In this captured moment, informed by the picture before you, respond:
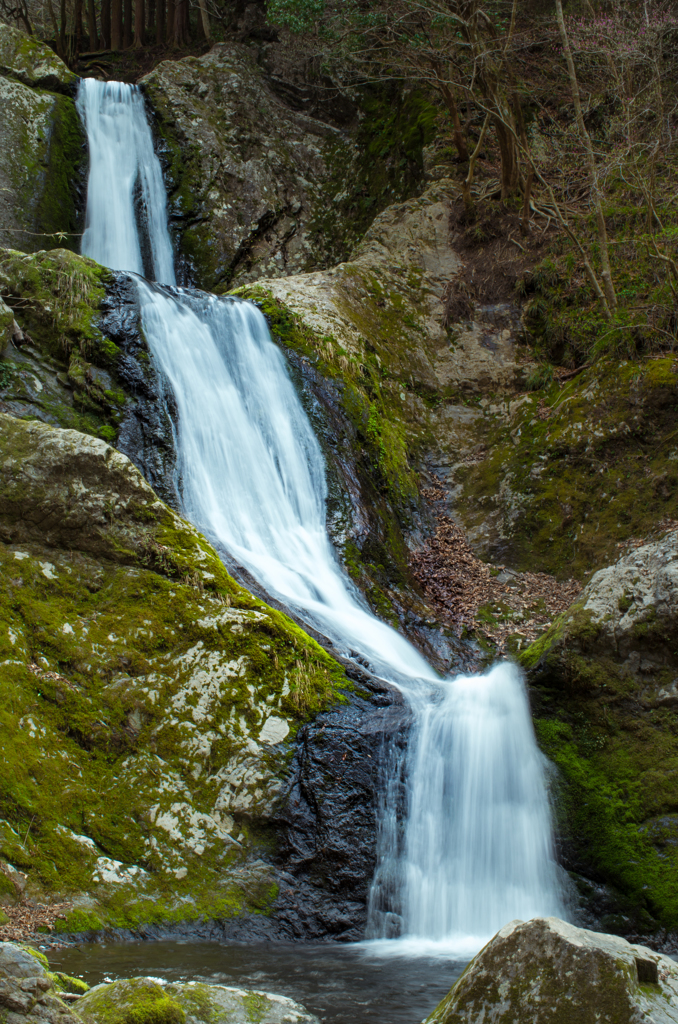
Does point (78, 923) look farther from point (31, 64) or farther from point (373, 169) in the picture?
point (31, 64)

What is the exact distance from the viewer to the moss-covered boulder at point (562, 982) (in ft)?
7.79

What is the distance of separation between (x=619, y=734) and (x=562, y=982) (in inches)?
119

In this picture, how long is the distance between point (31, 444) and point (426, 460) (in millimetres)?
6838

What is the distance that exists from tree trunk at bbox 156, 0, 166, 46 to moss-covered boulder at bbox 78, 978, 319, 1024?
24.8m

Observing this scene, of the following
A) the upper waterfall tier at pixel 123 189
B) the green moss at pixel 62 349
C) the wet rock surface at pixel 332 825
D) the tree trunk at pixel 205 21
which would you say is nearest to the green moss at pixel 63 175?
the upper waterfall tier at pixel 123 189

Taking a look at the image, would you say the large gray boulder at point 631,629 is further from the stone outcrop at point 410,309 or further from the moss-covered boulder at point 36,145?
the moss-covered boulder at point 36,145

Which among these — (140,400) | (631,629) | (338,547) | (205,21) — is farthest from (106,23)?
(631,629)

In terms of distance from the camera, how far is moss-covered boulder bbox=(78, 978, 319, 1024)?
2.55 metres

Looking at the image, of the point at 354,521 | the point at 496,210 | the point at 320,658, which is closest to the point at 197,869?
the point at 320,658

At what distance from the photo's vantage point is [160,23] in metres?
21.3

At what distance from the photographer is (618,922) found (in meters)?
4.70

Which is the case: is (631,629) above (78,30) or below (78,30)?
below

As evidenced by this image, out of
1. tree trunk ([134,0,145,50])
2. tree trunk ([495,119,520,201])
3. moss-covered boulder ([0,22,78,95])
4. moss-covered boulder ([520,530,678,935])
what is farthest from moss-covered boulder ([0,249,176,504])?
tree trunk ([134,0,145,50])

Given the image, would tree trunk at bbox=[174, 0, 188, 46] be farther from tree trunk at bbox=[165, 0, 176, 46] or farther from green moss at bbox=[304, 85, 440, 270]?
green moss at bbox=[304, 85, 440, 270]
